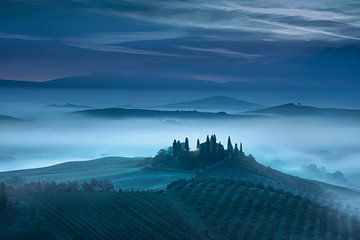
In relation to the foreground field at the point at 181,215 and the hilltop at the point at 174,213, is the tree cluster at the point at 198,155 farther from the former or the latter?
the foreground field at the point at 181,215

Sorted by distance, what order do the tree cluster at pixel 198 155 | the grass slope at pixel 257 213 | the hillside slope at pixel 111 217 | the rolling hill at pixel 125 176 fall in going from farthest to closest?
1. the tree cluster at pixel 198 155
2. the rolling hill at pixel 125 176
3. the grass slope at pixel 257 213
4. the hillside slope at pixel 111 217

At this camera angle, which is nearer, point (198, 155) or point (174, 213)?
point (174, 213)

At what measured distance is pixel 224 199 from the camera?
12412 cm

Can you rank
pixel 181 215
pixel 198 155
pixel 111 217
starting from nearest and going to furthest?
pixel 111 217 → pixel 181 215 → pixel 198 155

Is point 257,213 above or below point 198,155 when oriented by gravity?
below

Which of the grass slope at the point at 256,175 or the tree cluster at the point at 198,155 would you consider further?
the tree cluster at the point at 198,155

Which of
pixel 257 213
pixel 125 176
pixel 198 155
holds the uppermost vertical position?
pixel 198 155

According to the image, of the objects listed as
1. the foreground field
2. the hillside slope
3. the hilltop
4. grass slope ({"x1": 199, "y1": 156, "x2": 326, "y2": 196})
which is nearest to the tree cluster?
grass slope ({"x1": 199, "y1": 156, "x2": 326, "y2": 196})

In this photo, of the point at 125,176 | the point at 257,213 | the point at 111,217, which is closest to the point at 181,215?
the point at 111,217

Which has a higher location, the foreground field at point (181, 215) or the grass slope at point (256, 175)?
the grass slope at point (256, 175)

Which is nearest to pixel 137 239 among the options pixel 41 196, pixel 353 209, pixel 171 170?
pixel 41 196

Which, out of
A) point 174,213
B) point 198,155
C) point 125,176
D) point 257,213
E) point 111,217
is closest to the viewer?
point 111,217

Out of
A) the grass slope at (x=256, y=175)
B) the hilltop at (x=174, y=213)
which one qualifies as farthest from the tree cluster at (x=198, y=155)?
the hilltop at (x=174, y=213)

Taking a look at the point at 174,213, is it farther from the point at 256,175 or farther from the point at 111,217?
the point at 256,175
